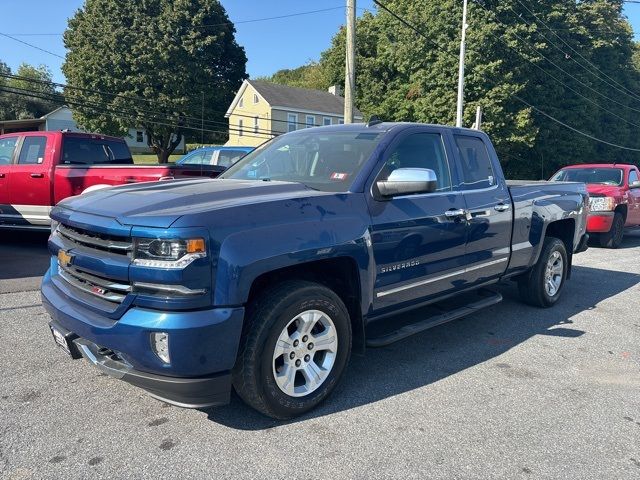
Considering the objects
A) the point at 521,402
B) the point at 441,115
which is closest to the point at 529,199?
the point at 521,402

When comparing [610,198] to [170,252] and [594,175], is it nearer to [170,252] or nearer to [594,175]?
[594,175]

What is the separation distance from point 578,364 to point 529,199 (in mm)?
1835

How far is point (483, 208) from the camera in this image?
15.3 ft

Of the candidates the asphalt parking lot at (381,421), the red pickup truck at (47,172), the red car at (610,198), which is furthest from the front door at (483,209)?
the red car at (610,198)

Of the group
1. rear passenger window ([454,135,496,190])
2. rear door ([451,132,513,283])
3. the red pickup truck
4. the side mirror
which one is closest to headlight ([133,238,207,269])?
the side mirror

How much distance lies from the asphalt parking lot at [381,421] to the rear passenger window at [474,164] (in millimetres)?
1506

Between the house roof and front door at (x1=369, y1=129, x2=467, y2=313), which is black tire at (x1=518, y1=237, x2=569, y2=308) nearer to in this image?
front door at (x1=369, y1=129, x2=467, y2=313)

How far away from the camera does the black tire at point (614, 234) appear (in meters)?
11.0

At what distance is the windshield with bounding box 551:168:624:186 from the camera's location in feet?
37.3

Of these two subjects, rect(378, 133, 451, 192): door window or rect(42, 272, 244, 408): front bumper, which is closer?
rect(42, 272, 244, 408): front bumper

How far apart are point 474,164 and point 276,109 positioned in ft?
123

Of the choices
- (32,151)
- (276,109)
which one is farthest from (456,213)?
(276,109)

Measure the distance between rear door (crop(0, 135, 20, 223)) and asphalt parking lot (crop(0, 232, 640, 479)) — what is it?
471cm

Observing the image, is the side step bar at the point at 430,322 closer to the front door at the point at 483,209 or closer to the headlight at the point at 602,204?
the front door at the point at 483,209
